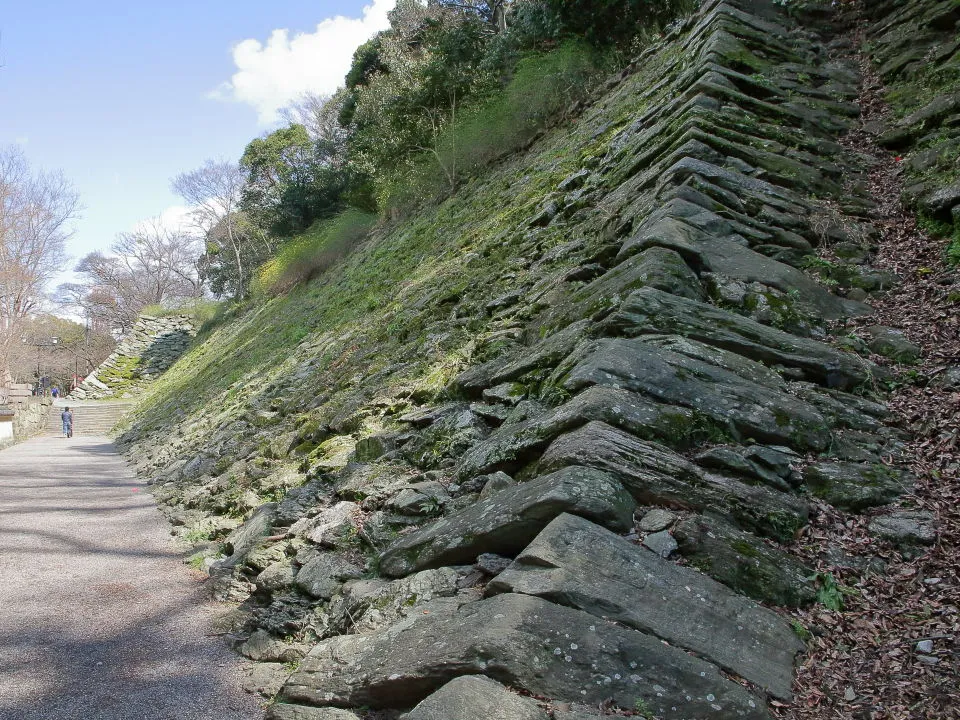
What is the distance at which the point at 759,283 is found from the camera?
410 centimetres

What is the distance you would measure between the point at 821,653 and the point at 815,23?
947cm

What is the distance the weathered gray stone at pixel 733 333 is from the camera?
141 inches

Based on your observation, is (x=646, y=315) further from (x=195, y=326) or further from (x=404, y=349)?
(x=195, y=326)

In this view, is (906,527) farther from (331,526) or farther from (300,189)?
(300,189)

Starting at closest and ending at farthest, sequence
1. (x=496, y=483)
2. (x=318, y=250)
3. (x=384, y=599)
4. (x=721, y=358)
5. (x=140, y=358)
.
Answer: (x=384, y=599)
(x=496, y=483)
(x=721, y=358)
(x=318, y=250)
(x=140, y=358)

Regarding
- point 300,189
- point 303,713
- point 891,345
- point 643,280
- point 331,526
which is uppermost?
point 300,189

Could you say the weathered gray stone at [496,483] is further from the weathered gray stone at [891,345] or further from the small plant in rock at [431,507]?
the weathered gray stone at [891,345]

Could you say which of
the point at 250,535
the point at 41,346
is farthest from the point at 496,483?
the point at 41,346

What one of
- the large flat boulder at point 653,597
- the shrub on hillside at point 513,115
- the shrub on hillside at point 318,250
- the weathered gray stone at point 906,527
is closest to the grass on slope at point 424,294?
the shrub on hillside at point 513,115

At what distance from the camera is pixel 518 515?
2.63 meters

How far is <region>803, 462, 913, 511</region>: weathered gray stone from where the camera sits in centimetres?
286

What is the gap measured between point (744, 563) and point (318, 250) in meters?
16.2

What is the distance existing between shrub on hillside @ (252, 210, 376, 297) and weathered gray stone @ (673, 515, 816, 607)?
14869 mm

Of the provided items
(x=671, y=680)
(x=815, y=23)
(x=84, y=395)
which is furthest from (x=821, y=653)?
(x=84, y=395)
